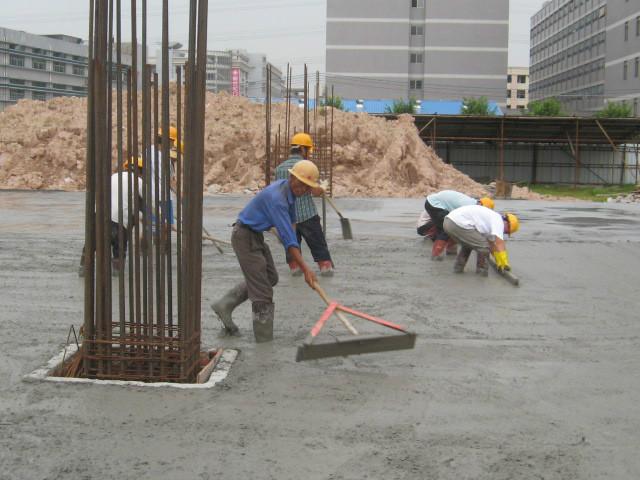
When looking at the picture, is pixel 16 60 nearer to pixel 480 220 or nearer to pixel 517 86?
pixel 517 86

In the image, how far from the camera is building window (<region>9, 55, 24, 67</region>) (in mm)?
72381

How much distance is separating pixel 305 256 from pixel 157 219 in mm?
5661

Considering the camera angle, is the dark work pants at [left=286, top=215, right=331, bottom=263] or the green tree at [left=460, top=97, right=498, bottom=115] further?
the green tree at [left=460, top=97, right=498, bottom=115]

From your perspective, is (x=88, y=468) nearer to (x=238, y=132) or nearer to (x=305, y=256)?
(x=305, y=256)

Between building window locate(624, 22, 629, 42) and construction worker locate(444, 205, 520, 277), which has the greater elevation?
building window locate(624, 22, 629, 42)

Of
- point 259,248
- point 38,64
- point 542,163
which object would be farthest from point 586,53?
point 259,248

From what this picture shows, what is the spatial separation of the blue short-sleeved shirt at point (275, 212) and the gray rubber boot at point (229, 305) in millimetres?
514

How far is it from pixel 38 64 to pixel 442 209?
2889 inches

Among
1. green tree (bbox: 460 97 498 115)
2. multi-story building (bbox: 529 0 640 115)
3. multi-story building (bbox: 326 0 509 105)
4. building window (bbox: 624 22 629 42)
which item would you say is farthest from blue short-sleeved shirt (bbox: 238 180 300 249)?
multi-story building (bbox: 326 0 509 105)

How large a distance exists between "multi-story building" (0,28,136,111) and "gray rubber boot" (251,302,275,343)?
6685cm

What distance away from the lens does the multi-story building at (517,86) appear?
343 feet

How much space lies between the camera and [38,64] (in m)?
75.6

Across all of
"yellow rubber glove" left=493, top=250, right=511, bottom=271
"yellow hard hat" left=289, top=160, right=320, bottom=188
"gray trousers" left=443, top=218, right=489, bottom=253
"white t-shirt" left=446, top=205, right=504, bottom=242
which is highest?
"yellow hard hat" left=289, top=160, right=320, bottom=188

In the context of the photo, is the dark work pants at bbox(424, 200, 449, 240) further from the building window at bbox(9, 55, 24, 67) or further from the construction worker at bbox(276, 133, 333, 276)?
the building window at bbox(9, 55, 24, 67)
